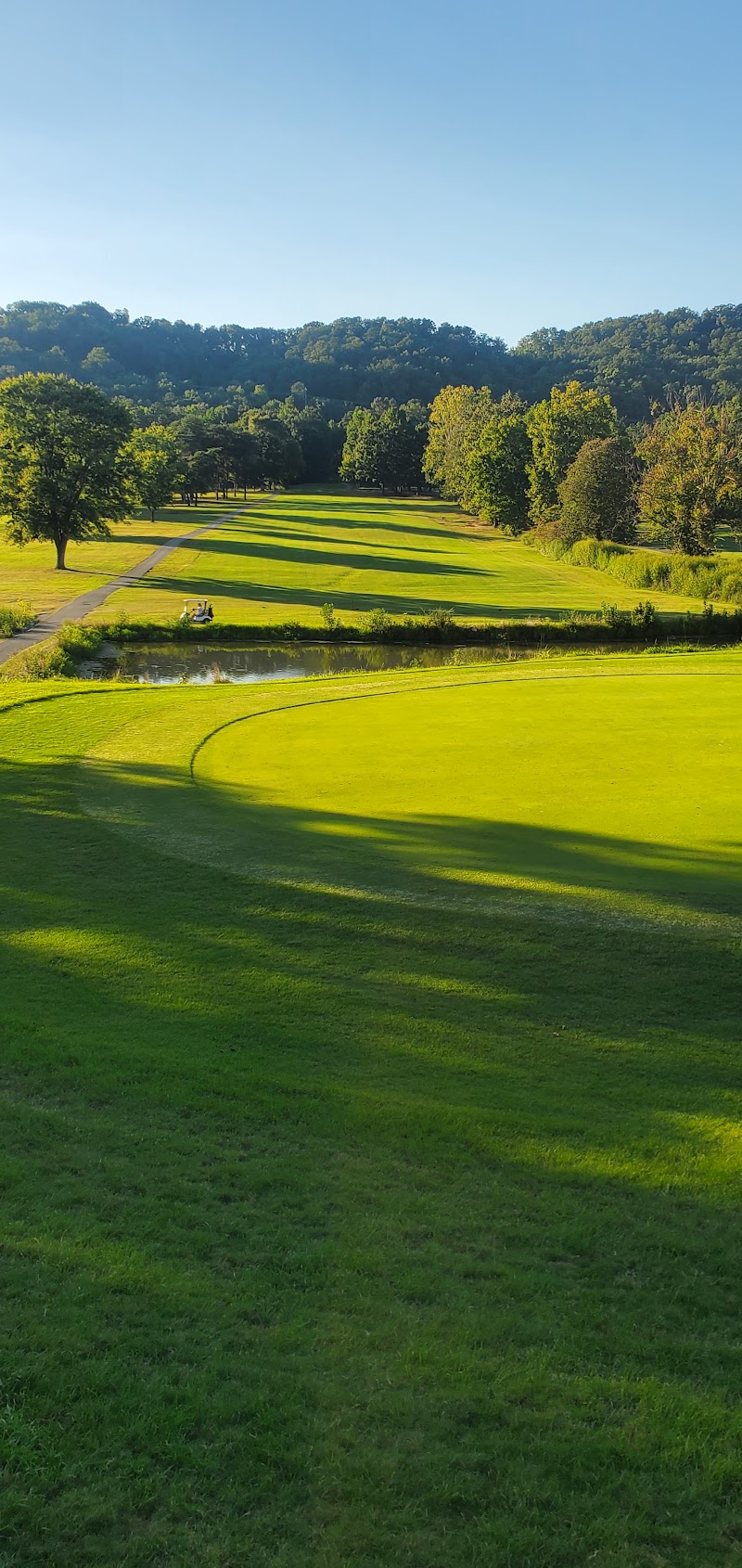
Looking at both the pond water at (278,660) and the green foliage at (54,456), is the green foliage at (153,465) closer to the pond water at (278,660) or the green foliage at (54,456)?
the green foliage at (54,456)

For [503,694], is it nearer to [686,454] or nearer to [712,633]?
[712,633]

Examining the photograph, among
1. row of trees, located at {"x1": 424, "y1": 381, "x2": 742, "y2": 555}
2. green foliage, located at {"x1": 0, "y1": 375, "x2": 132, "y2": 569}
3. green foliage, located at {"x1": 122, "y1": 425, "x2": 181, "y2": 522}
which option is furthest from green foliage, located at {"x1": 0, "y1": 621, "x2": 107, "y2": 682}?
row of trees, located at {"x1": 424, "y1": 381, "x2": 742, "y2": 555}

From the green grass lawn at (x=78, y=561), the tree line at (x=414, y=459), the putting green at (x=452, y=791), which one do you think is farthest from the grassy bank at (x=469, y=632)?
the tree line at (x=414, y=459)

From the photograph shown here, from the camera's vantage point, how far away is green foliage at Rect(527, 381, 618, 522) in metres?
90.6

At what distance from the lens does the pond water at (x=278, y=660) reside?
38406 millimetres

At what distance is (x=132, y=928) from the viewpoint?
1152 centimetres

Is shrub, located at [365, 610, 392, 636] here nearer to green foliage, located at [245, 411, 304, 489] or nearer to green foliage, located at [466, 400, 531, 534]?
green foliage, located at [466, 400, 531, 534]

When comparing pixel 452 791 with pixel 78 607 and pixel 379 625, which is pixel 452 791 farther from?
pixel 78 607

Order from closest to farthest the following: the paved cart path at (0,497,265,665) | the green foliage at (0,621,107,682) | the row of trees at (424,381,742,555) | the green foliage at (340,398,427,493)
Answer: the green foliage at (0,621,107,682) < the paved cart path at (0,497,265,665) < the row of trees at (424,381,742,555) < the green foliage at (340,398,427,493)

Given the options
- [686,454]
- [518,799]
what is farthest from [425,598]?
[518,799]

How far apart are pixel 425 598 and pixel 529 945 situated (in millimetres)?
49242

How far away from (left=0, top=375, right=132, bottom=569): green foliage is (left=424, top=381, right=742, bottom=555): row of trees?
35476 mm

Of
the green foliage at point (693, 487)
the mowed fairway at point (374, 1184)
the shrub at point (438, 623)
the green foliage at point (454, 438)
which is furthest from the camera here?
the green foliage at point (454, 438)

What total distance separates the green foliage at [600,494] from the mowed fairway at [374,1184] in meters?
Answer: 66.7
